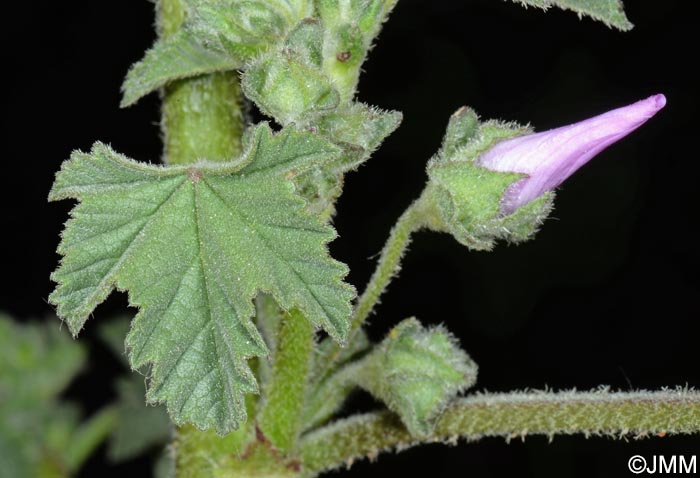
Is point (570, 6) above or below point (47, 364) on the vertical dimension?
above

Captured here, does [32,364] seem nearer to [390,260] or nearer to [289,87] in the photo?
[390,260]

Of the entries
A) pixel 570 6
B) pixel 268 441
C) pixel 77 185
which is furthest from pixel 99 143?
pixel 570 6

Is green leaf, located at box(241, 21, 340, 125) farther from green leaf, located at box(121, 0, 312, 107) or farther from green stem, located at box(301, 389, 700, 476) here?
green stem, located at box(301, 389, 700, 476)

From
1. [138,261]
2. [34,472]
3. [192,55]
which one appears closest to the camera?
[138,261]

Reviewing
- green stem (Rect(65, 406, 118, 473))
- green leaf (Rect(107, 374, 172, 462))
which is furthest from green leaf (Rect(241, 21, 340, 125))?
green stem (Rect(65, 406, 118, 473))

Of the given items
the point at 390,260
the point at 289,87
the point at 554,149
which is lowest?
the point at 390,260

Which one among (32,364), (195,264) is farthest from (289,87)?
(32,364)

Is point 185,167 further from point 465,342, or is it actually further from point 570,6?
point 465,342
